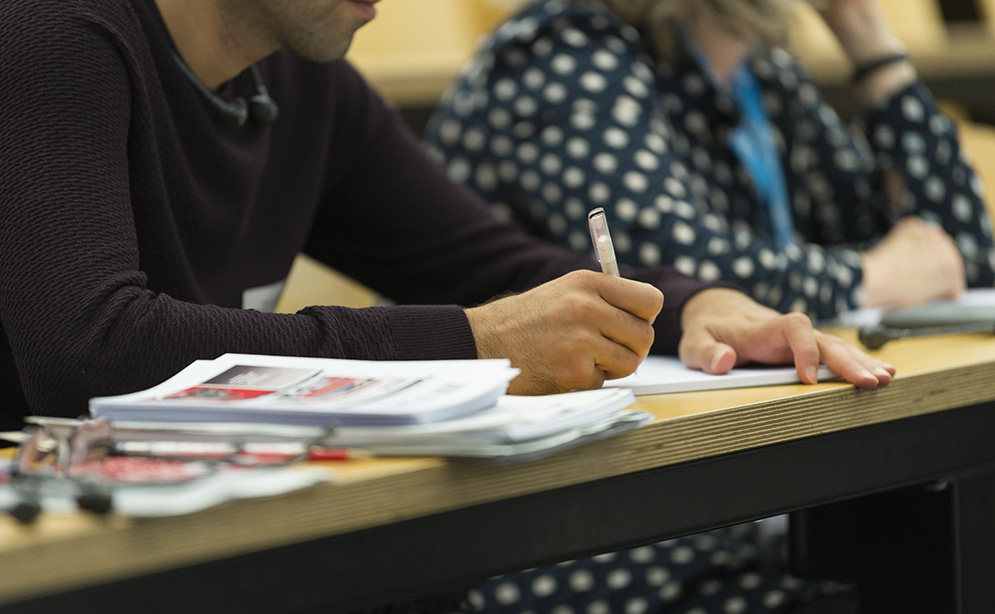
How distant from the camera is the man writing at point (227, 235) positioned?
2.35 feet

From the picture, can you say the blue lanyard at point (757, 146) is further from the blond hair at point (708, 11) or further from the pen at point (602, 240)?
the pen at point (602, 240)

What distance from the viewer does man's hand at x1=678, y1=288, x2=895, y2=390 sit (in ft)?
2.58

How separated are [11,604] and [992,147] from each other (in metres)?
2.03

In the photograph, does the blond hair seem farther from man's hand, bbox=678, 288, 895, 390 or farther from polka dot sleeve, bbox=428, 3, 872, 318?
man's hand, bbox=678, 288, 895, 390

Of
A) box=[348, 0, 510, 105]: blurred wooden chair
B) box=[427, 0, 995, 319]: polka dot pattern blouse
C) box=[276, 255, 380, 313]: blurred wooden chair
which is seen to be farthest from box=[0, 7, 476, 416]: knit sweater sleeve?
box=[348, 0, 510, 105]: blurred wooden chair

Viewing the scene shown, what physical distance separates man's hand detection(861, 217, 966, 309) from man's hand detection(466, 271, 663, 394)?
73 centimetres

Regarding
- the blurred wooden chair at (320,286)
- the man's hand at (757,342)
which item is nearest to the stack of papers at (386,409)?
the man's hand at (757,342)

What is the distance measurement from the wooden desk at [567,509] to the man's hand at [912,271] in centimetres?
46

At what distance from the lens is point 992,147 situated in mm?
2033

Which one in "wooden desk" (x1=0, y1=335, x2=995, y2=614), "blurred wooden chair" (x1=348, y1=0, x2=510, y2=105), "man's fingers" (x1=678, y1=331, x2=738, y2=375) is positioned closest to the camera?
"wooden desk" (x1=0, y1=335, x2=995, y2=614)

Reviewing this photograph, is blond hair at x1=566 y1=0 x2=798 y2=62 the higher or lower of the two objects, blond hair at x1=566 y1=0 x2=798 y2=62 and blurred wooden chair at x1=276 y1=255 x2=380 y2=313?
the higher

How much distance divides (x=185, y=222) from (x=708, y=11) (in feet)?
2.85

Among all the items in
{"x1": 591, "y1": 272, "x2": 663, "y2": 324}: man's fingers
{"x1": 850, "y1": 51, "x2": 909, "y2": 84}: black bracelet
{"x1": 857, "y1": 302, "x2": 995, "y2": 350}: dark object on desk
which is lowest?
{"x1": 857, "y1": 302, "x2": 995, "y2": 350}: dark object on desk

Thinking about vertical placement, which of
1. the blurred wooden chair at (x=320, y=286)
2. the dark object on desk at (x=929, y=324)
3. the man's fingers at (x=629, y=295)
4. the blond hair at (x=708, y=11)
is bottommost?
the blurred wooden chair at (x=320, y=286)
